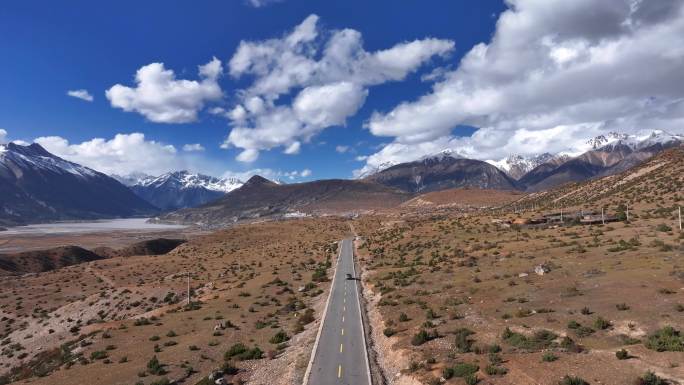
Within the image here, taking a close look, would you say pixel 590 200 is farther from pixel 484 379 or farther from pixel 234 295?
pixel 484 379

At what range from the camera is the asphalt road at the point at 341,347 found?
26656 mm

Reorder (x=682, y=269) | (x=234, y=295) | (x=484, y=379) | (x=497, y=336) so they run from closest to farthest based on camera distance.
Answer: (x=484, y=379) → (x=497, y=336) → (x=682, y=269) → (x=234, y=295)

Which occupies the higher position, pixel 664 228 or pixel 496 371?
pixel 664 228

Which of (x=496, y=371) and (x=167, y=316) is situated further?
(x=167, y=316)

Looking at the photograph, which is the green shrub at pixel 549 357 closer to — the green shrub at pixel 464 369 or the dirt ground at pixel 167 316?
the green shrub at pixel 464 369

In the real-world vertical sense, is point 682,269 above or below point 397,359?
above

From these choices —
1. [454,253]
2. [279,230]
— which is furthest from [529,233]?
[279,230]

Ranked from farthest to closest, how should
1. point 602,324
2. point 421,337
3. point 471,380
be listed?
1. point 421,337
2. point 602,324
3. point 471,380

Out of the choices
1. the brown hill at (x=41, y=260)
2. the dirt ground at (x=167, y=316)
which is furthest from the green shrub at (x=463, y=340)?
the brown hill at (x=41, y=260)

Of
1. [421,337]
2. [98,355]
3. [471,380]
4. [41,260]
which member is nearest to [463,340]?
[421,337]

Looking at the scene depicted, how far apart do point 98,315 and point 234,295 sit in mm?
19092

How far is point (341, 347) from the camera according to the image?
32.1m

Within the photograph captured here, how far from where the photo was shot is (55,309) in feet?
219

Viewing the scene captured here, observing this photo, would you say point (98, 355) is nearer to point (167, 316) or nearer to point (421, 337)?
point (167, 316)
